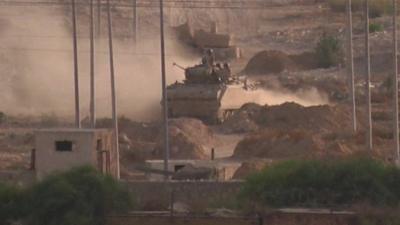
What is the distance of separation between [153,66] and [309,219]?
42095 mm

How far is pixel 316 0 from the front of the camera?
116 m

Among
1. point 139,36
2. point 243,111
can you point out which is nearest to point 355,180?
point 243,111

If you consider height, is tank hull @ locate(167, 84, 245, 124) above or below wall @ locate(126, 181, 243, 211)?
above

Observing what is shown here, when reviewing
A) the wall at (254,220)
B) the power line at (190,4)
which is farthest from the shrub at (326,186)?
the power line at (190,4)

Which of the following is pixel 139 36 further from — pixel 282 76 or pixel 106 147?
pixel 106 147

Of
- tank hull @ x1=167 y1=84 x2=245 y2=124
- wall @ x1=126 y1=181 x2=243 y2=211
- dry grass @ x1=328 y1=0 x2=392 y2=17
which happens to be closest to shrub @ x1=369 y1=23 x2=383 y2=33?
dry grass @ x1=328 y1=0 x2=392 y2=17

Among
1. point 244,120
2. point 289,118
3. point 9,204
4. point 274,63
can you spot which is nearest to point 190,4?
point 274,63

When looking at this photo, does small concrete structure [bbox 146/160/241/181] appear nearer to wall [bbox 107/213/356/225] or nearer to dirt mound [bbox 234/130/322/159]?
dirt mound [bbox 234/130/322/159]

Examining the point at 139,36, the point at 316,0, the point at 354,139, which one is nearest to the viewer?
the point at 354,139

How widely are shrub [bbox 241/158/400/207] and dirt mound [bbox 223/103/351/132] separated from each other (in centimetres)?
2044

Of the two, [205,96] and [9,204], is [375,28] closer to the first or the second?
[205,96]

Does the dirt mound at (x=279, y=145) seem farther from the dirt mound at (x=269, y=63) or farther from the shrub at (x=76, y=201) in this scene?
the dirt mound at (x=269, y=63)

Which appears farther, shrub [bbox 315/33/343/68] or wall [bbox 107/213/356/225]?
shrub [bbox 315/33/343/68]

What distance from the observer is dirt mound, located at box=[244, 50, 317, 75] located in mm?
81675
